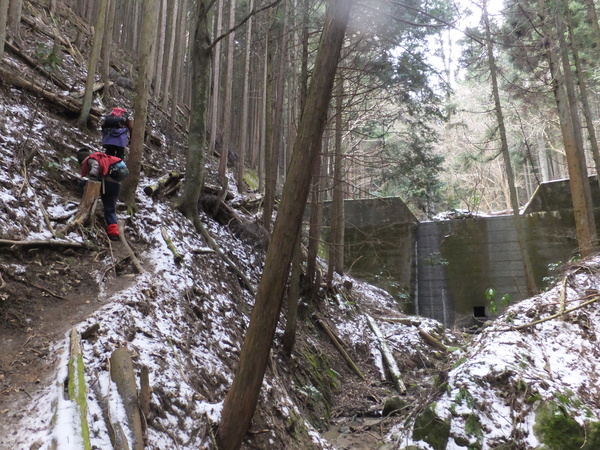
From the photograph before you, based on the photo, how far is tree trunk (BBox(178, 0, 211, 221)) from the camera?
23.6ft

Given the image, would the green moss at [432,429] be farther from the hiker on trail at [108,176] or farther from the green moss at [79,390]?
the hiker on trail at [108,176]

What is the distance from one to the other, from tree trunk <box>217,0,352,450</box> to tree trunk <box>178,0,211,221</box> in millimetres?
4128

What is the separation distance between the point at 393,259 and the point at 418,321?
17.9 feet

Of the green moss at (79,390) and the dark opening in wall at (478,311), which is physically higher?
the dark opening in wall at (478,311)

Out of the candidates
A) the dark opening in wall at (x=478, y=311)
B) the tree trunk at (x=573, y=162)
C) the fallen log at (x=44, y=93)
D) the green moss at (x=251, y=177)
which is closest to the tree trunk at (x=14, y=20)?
the fallen log at (x=44, y=93)

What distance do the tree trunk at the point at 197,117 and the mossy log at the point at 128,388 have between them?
395 cm

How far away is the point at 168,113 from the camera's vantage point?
12609 millimetres

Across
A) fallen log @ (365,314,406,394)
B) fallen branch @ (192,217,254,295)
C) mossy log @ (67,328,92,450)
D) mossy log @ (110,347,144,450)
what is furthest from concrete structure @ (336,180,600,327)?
mossy log @ (67,328,92,450)

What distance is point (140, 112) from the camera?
6539 mm

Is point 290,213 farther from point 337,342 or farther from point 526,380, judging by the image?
point 337,342

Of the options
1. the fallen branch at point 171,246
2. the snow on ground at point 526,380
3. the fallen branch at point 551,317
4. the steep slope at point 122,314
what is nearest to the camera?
the steep slope at point 122,314

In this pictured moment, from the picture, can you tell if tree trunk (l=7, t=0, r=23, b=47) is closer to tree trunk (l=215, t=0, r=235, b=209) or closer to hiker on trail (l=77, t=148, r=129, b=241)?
tree trunk (l=215, t=0, r=235, b=209)

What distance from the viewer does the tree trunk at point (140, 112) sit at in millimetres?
6434

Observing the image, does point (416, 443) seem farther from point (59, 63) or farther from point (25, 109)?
point (59, 63)
